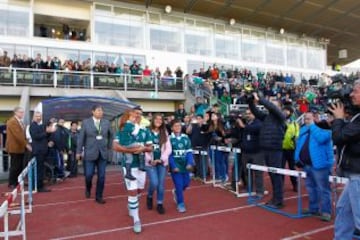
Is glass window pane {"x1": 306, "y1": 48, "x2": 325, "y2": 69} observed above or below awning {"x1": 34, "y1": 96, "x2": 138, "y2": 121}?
above

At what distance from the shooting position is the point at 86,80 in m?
18.0

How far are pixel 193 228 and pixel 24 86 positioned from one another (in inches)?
544

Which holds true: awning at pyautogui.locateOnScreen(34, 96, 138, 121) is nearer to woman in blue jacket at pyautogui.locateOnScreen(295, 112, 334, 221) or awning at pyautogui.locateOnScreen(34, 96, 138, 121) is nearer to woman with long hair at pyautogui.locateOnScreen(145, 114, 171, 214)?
woman with long hair at pyautogui.locateOnScreen(145, 114, 171, 214)

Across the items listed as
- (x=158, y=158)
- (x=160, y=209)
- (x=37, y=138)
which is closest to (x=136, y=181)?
(x=158, y=158)

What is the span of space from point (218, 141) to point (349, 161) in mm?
5917

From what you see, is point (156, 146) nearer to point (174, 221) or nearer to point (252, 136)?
point (174, 221)

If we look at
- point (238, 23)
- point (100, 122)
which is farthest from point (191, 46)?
point (100, 122)

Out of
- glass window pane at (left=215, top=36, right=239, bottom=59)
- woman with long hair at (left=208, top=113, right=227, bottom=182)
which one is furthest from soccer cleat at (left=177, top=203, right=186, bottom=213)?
glass window pane at (left=215, top=36, right=239, bottom=59)

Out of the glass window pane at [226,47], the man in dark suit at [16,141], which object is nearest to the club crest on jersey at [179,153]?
the man in dark suit at [16,141]

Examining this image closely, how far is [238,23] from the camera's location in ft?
96.3

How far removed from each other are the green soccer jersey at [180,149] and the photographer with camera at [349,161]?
3334mm

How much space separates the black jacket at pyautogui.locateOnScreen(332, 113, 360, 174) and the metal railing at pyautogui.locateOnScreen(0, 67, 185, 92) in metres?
15.8

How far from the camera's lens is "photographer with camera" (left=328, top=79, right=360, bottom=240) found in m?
3.38

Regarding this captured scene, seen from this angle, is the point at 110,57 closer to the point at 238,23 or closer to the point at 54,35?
the point at 54,35
